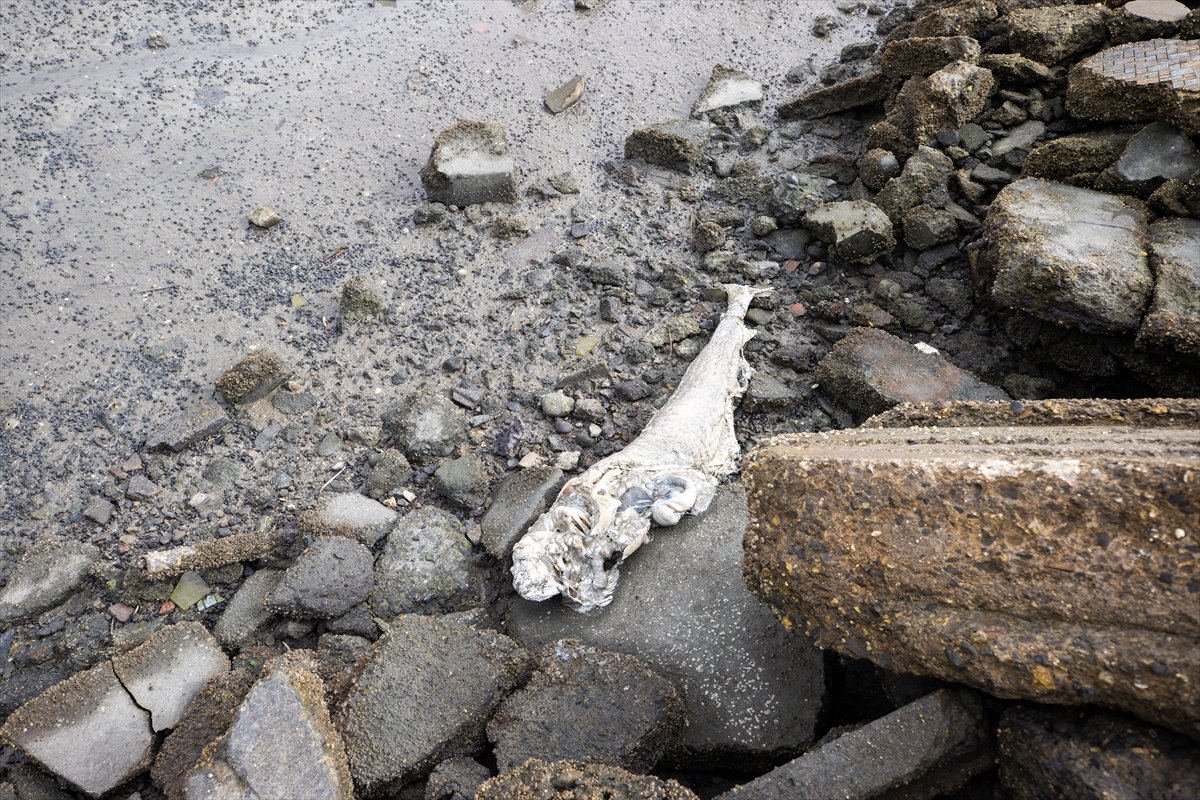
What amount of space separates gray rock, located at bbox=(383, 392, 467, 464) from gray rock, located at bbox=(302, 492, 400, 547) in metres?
0.30

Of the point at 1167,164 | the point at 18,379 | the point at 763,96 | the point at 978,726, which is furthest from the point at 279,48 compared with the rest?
the point at 978,726

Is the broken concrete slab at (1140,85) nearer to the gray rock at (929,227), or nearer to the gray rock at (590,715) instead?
the gray rock at (929,227)

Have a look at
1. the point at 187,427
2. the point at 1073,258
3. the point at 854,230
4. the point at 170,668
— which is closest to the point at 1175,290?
the point at 1073,258

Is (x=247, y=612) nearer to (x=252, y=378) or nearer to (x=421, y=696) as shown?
(x=421, y=696)

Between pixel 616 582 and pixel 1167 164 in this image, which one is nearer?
pixel 616 582

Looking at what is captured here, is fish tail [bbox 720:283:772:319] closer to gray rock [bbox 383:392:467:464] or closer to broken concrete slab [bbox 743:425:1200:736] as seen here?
gray rock [bbox 383:392:467:464]

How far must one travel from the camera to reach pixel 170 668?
273 cm

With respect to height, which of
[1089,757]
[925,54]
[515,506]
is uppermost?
[925,54]

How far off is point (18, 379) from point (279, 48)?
2809 mm

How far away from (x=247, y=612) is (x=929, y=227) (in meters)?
3.56

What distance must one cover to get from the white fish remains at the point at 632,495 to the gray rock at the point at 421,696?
0.34 m

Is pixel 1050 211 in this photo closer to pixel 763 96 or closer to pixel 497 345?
pixel 763 96

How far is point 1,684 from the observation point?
2871 millimetres

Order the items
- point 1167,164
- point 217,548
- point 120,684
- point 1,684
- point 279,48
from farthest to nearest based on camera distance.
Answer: point 279,48 < point 1167,164 < point 217,548 < point 1,684 < point 120,684
